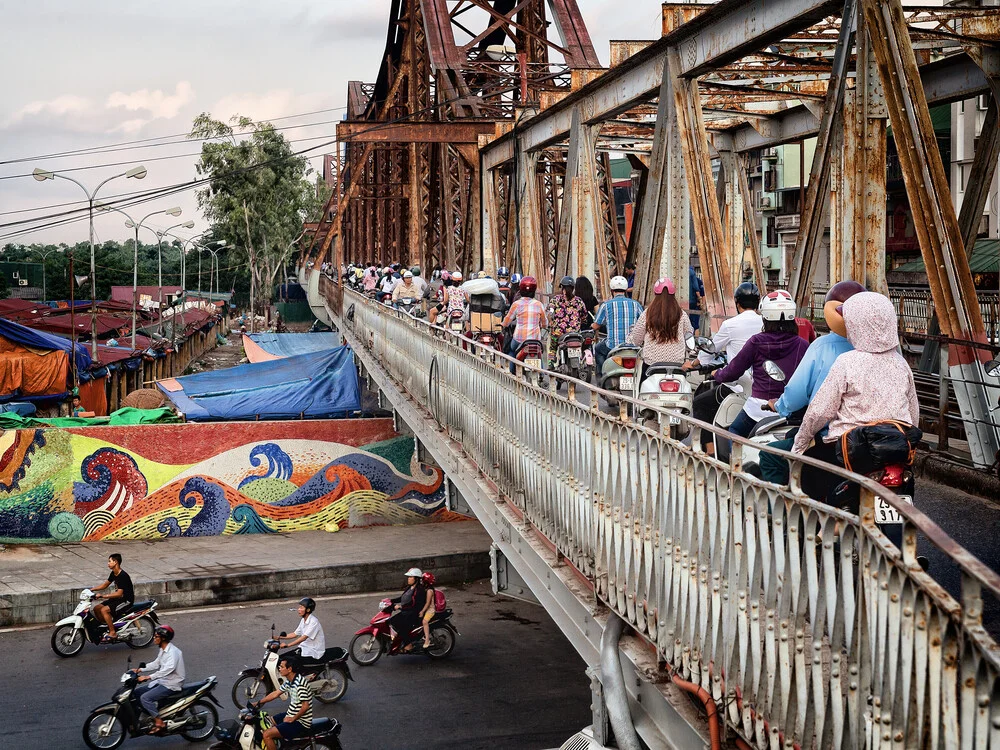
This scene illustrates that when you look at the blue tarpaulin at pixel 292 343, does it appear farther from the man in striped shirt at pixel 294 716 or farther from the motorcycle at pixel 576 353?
the man in striped shirt at pixel 294 716

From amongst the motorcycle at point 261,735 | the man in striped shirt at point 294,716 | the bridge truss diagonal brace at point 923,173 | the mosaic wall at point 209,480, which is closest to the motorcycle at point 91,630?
the motorcycle at point 261,735

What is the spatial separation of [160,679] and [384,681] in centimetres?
324

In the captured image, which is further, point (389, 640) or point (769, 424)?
point (389, 640)

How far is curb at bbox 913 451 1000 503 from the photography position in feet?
28.9

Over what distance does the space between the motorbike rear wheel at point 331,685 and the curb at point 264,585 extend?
17.6ft

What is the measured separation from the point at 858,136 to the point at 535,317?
5.31m

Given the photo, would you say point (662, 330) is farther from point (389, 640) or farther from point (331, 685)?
point (389, 640)

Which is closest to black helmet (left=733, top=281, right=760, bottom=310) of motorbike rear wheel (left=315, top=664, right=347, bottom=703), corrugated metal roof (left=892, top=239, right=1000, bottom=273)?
motorbike rear wheel (left=315, top=664, right=347, bottom=703)

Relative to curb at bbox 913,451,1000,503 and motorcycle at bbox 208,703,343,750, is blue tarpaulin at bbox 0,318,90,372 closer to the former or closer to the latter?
motorcycle at bbox 208,703,343,750

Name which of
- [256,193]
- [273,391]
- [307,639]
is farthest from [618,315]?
[256,193]

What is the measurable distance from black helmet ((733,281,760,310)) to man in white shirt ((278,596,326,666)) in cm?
762

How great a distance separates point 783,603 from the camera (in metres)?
3.80

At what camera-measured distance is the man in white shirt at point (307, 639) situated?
1382cm

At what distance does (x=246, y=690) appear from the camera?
1391 cm
